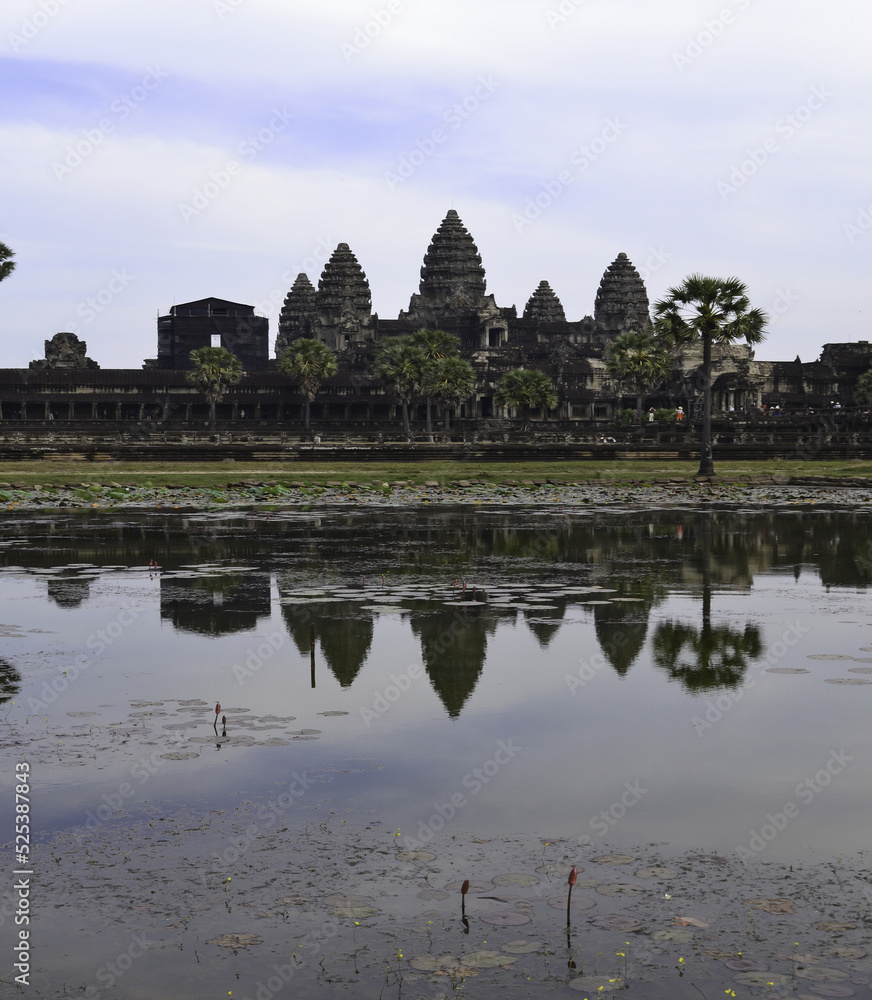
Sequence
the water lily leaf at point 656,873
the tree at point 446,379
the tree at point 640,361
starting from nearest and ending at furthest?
the water lily leaf at point 656,873 → the tree at point 640,361 → the tree at point 446,379

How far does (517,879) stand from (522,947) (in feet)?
3.12

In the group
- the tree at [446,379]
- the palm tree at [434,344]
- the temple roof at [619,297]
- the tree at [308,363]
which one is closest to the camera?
the tree at [446,379]

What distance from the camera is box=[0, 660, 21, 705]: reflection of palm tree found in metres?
13.7

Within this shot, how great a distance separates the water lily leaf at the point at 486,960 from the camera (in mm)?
7469

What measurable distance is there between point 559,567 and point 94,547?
417 inches

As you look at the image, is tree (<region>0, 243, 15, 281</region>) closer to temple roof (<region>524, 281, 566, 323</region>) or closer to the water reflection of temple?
the water reflection of temple

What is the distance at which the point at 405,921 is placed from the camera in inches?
316

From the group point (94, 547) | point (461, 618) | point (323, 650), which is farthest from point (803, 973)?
point (94, 547)

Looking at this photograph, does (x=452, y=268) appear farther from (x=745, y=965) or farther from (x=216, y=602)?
(x=745, y=965)

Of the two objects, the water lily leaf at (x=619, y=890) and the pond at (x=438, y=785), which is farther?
the water lily leaf at (x=619, y=890)

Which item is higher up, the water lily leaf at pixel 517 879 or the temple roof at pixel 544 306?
the temple roof at pixel 544 306
